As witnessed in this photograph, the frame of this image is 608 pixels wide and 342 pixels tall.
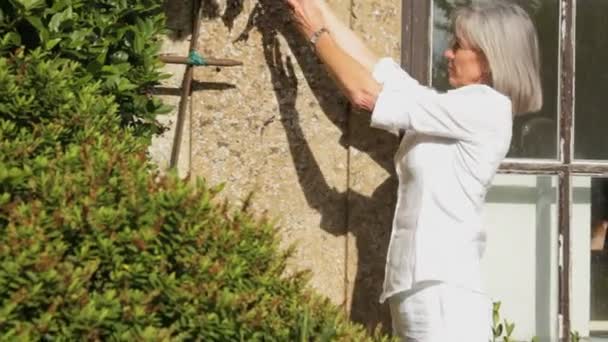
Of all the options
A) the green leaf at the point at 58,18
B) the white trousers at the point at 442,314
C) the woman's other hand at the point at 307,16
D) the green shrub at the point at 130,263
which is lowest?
the white trousers at the point at 442,314

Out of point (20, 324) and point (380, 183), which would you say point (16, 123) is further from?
point (380, 183)

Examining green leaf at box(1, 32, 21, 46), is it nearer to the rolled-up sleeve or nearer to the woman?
the woman

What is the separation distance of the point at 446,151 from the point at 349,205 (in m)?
0.51

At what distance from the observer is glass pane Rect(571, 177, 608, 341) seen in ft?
17.2

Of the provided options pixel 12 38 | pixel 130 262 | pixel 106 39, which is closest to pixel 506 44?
pixel 106 39

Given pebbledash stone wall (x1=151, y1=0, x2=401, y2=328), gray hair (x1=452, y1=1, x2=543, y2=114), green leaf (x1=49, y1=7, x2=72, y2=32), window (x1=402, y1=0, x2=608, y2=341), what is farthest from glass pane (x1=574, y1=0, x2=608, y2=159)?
green leaf (x1=49, y1=7, x2=72, y2=32)

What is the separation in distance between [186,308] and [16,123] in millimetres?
831

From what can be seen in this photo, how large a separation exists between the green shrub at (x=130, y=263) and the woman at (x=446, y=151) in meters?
0.98

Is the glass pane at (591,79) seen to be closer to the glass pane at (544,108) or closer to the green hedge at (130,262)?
the glass pane at (544,108)

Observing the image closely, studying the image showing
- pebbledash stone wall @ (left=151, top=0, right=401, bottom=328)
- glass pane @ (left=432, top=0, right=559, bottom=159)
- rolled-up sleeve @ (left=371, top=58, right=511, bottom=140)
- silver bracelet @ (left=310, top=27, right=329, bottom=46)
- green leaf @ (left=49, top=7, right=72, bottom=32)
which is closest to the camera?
green leaf @ (left=49, top=7, right=72, bottom=32)

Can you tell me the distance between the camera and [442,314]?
14.3ft

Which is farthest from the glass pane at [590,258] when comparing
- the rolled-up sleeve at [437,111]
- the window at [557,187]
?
the rolled-up sleeve at [437,111]

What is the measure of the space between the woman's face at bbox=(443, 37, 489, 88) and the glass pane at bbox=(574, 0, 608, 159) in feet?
2.51

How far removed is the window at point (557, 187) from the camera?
203 inches
